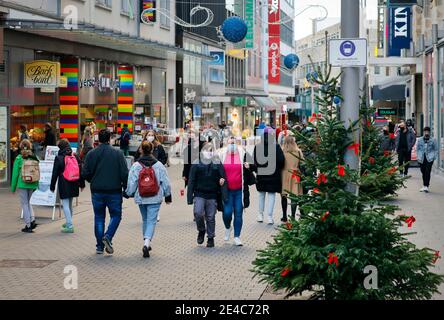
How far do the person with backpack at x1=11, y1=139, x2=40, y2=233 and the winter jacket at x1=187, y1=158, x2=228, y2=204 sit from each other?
3215 millimetres

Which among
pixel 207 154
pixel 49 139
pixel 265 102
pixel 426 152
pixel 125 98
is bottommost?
pixel 426 152

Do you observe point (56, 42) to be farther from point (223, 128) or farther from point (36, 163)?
point (223, 128)

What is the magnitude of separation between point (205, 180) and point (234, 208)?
802mm

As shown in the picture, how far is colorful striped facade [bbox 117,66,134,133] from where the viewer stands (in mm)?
39312

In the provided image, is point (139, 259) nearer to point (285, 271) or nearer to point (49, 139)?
point (285, 271)

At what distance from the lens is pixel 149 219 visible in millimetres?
13586

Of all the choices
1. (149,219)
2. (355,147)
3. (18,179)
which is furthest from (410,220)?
(18,179)

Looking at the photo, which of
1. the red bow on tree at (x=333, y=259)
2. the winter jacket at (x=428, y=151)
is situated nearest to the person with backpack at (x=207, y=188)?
the red bow on tree at (x=333, y=259)

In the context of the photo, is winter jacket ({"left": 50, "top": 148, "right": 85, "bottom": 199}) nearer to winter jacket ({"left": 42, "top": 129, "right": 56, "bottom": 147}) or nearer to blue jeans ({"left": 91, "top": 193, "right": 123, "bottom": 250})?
blue jeans ({"left": 91, "top": 193, "right": 123, "bottom": 250})

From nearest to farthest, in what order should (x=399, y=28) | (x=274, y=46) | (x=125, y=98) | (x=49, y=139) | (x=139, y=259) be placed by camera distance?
(x=139, y=259)
(x=49, y=139)
(x=125, y=98)
(x=399, y=28)
(x=274, y=46)

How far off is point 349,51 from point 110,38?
2005 cm

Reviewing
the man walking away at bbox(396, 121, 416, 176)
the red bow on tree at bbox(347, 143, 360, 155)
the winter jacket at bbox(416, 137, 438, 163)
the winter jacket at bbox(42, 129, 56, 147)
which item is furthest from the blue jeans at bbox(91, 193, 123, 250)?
the man walking away at bbox(396, 121, 416, 176)

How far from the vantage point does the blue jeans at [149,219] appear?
1353cm
